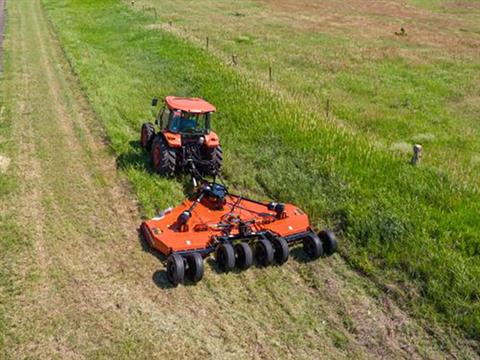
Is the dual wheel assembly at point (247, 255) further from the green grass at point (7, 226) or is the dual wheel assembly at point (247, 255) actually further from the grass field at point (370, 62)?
the grass field at point (370, 62)

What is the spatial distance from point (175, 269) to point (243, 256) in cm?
131

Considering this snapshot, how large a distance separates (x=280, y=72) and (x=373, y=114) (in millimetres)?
6927

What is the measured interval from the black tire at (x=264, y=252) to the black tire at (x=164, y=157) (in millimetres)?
3675

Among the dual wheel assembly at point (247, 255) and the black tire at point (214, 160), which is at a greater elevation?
the black tire at point (214, 160)

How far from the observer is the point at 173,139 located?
39.4 feet

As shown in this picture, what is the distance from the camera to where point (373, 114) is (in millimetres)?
19141

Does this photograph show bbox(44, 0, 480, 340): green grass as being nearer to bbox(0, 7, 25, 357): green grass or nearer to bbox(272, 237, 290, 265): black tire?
bbox(272, 237, 290, 265): black tire

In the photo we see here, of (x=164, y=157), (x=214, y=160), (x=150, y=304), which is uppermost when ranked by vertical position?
(x=164, y=157)

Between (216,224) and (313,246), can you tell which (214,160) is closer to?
(216,224)

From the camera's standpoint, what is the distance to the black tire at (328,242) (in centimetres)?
960

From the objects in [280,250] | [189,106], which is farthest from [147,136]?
[280,250]

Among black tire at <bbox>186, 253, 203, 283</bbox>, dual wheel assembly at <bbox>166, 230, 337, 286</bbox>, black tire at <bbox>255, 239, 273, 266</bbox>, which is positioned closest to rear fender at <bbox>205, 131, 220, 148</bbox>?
dual wheel assembly at <bbox>166, 230, 337, 286</bbox>

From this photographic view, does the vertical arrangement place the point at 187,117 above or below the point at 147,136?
above

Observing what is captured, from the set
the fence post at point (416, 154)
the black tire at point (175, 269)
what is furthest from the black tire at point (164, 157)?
the fence post at point (416, 154)
